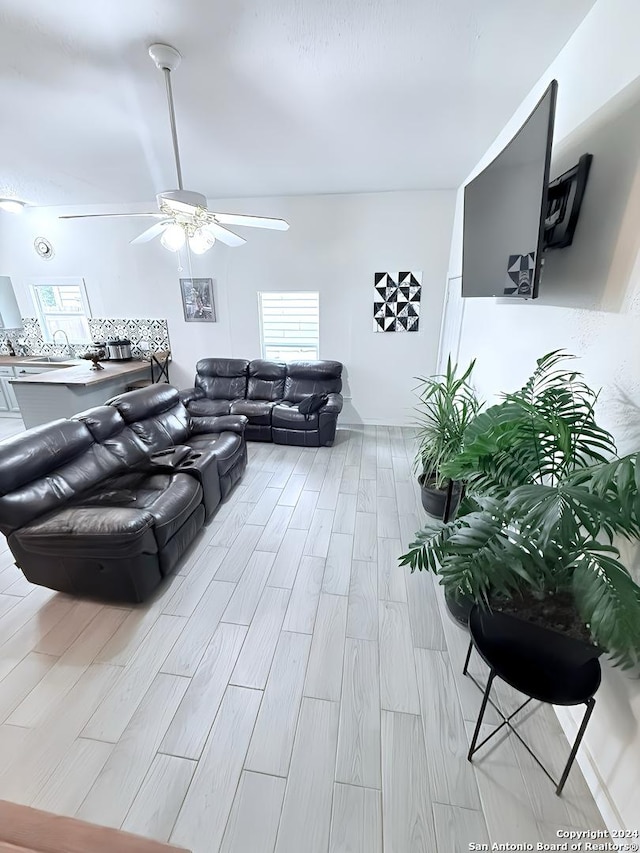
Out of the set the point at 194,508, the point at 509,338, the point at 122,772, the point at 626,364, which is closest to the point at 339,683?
the point at 122,772

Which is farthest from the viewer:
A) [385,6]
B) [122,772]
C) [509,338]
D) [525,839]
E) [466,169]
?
[466,169]

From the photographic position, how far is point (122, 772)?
1.33m

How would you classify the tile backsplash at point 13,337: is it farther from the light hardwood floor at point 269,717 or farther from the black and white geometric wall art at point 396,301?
the black and white geometric wall art at point 396,301

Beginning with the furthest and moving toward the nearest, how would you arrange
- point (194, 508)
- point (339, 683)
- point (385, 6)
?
point (194, 508) → point (339, 683) → point (385, 6)

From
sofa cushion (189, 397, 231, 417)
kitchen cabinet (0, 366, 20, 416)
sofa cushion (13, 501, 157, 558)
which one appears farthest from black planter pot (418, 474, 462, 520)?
kitchen cabinet (0, 366, 20, 416)

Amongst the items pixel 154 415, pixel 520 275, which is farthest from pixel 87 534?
pixel 520 275

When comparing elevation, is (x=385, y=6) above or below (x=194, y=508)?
above

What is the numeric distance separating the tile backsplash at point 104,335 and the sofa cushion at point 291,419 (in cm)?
229

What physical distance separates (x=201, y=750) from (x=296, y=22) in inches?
123

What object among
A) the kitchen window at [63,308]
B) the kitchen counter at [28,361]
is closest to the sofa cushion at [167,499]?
the kitchen counter at [28,361]

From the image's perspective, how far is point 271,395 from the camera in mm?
4691

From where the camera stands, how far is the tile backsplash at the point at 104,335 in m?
5.27

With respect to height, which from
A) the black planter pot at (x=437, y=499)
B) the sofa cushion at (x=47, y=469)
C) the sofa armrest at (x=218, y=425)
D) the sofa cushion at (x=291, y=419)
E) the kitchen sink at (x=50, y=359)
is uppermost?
the kitchen sink at (x=50, y=359)

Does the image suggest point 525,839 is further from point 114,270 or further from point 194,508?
point 114,270
